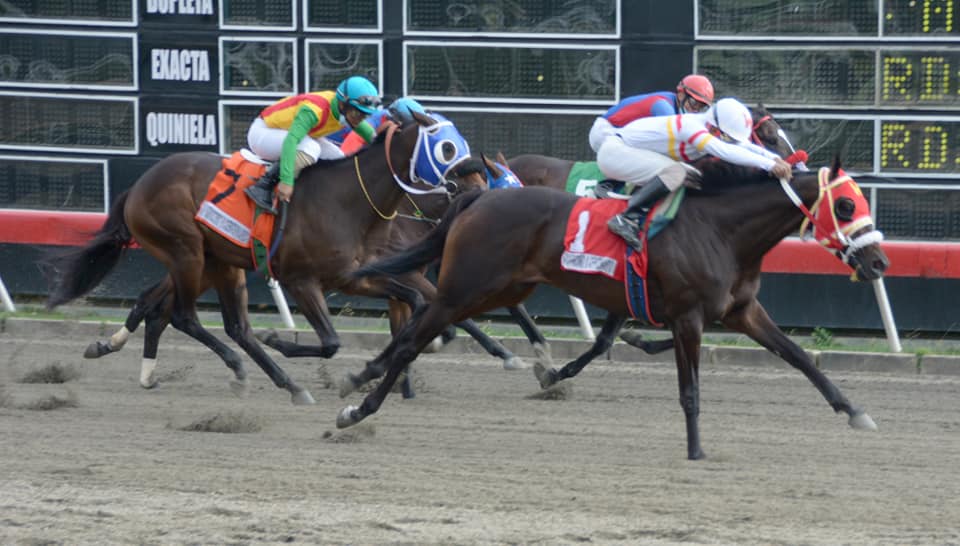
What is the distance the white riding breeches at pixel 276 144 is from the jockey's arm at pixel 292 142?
0.20m

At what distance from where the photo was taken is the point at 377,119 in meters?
9.70

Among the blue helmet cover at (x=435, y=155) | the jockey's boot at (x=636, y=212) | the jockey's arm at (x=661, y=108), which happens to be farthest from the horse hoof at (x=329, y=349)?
the jockey's arm at (x=661, y=108)

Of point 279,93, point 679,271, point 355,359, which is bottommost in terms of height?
point 355,359

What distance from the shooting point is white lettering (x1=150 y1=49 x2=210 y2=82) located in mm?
11875

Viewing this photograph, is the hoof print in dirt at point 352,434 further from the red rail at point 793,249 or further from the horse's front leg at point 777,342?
the red rail at point 793,249

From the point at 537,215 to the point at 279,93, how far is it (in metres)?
4.63

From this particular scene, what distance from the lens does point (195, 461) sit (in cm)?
706

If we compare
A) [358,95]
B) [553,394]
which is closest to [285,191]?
[358,95]

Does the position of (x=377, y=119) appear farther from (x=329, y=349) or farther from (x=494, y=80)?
(x=494, y=80)

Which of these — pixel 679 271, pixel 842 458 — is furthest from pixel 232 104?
pixel 842 458

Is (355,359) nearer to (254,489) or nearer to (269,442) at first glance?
(269,442)

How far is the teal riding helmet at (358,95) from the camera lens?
8.77m

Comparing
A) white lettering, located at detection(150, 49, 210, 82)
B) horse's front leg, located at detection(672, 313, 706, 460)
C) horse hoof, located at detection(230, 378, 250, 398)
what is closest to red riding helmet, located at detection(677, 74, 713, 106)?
horse's front leg, located at detection(672, 313, 706, 460)

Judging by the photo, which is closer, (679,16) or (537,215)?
(537,215)
